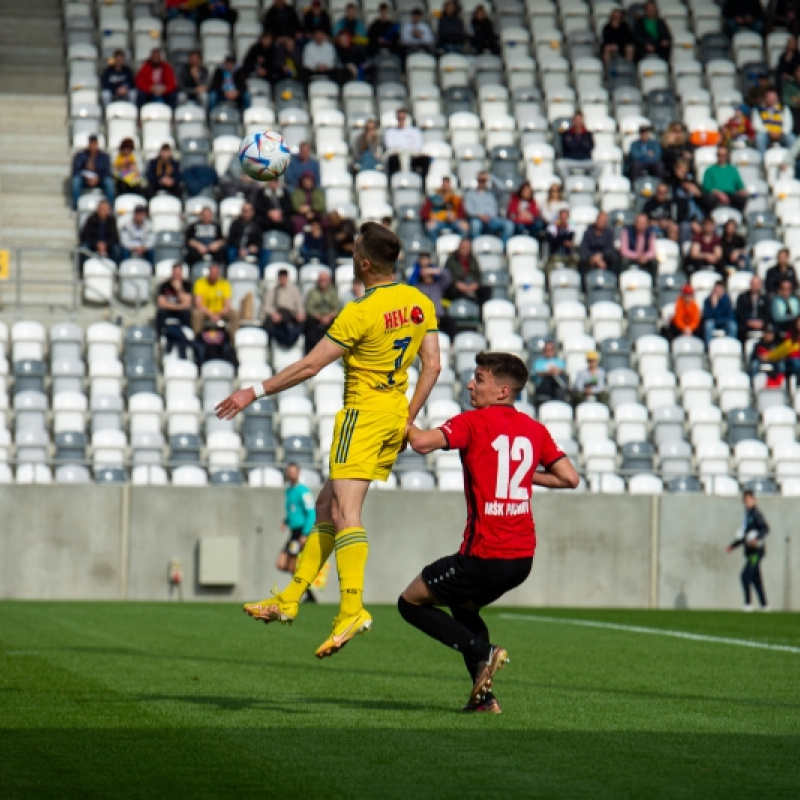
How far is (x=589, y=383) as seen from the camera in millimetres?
24391

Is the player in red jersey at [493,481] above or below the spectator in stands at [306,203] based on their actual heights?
below

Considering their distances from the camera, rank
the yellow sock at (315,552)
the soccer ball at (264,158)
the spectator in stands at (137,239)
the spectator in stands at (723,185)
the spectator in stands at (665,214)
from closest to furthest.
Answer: the yellow sock at (315,552) < the soccer ball at (264,158) < the spectator in stands at (137,239) < the spectator in stands at (665,214) < the spectator in stands at (723,185)

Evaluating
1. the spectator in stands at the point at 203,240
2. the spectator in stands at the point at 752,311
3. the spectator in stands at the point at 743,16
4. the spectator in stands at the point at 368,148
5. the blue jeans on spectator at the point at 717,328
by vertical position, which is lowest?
the blue jeans on spectator at the point at 717,328

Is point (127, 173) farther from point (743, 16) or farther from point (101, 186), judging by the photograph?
point (743, 16)

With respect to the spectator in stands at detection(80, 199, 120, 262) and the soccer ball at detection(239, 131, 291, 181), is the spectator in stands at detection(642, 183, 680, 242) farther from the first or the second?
the soccer ball at detection(239, 131, 291, 181)

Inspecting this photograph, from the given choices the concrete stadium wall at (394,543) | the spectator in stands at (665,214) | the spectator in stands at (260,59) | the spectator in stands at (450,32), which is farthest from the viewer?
the spectator in stands at (450,32)

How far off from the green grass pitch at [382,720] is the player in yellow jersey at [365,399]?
25.4 inches

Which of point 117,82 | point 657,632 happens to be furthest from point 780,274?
point 117,82

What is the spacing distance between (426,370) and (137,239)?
17.0m

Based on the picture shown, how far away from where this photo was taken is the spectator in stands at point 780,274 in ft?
84.6

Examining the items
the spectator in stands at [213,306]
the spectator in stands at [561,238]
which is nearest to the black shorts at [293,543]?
the spectator in stands at [213,306]

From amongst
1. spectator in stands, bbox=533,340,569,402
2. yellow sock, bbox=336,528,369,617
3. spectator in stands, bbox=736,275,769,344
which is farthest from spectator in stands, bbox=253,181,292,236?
yellow sock, bbox=336,528,369,617

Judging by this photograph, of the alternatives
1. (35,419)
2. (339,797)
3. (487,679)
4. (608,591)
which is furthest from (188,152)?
(339,797)

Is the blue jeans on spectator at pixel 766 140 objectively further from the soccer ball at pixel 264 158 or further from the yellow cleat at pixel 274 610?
the yellow cleat at pixel 274 610
